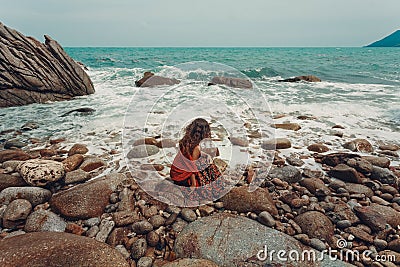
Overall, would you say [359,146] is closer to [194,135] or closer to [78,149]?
[194,135]

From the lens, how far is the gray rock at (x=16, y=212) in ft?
8.07

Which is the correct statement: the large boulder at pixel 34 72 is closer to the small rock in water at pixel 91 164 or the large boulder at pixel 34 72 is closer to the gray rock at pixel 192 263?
the small rock in water at pixel 91 164

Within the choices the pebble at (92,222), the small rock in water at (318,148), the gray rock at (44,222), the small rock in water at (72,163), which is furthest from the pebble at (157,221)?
the small rock in water at (318,148)

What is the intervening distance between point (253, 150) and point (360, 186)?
188cm

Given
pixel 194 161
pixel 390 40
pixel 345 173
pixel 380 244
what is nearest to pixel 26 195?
pixel 194 161

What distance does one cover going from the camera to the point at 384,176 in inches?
131

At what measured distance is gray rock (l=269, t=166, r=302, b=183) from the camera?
133 inches

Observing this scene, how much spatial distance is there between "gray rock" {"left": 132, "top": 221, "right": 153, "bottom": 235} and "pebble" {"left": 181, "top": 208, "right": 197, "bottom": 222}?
1.33 ft

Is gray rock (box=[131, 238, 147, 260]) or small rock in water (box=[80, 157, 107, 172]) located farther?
small rock in water (box=[80, 157, 107, 172])

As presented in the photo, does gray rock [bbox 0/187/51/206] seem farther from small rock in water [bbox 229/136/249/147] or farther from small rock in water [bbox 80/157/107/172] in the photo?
small rock in water [bbox 229/136/249/147]

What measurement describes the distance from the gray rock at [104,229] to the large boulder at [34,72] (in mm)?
8554

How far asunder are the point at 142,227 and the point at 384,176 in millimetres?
3610

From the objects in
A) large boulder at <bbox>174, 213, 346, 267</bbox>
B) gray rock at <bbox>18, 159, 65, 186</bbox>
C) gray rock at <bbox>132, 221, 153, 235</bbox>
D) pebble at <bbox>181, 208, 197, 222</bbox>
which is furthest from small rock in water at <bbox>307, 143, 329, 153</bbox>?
gray rock at <bbox>18, 159, 65, 186</bbox>

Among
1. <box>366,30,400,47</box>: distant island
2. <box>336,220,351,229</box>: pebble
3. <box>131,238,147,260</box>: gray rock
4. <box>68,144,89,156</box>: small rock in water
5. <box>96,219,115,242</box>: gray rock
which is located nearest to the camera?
<box>131,238,147,260</box>: gray rock
